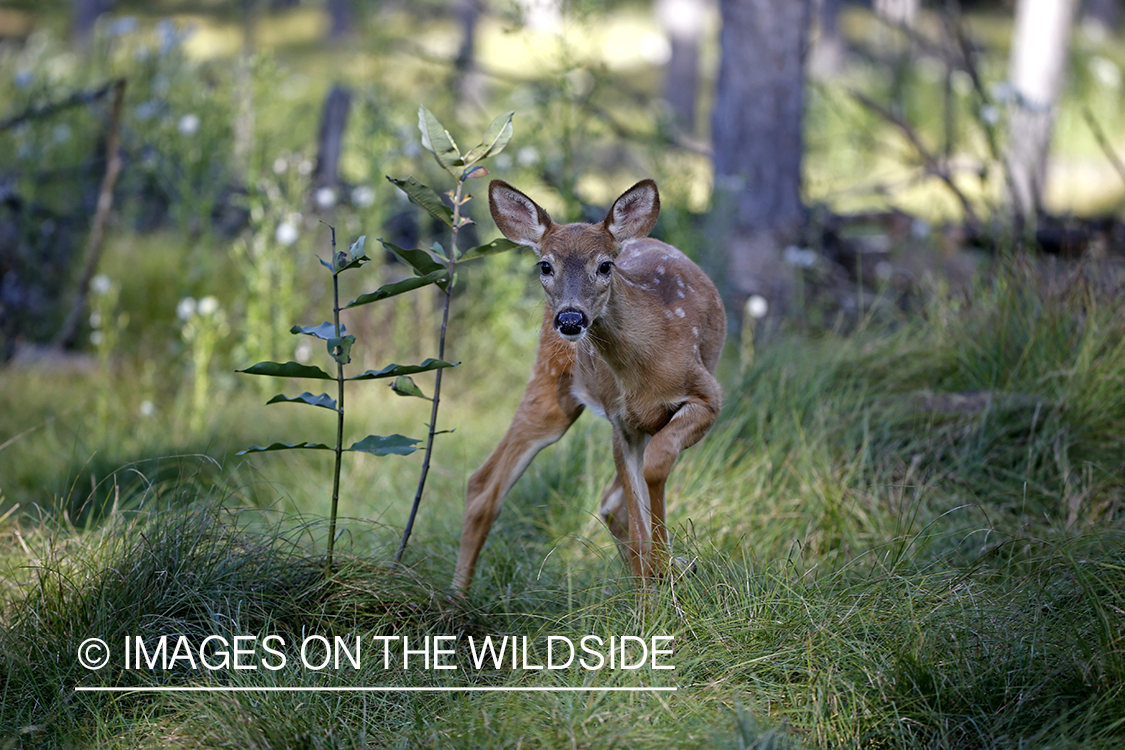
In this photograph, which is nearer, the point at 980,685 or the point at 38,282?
the point at 980,685

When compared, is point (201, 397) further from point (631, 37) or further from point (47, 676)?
point (631, 37)

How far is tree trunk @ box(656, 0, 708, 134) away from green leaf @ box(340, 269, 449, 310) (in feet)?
39.2

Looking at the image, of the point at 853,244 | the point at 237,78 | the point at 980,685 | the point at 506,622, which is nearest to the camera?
the point at 980,685

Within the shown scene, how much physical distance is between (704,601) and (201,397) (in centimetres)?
335

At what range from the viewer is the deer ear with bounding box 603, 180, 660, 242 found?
125 inches

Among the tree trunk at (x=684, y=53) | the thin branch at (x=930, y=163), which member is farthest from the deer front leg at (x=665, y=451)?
the tree trunk at (x=684, y=53)

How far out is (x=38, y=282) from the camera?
22.8 ft

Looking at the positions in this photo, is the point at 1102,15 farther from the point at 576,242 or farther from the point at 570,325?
the point at 570,325

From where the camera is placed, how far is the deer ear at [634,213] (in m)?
3.17

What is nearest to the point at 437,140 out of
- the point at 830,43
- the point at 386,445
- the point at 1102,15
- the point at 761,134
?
the point at 386,445

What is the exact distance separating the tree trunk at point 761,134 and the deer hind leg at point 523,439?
129 inches

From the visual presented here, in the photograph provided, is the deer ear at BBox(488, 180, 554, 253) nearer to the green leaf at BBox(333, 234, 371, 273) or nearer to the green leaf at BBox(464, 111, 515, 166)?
the green leaf at BBox(464, 111, 515, 166)

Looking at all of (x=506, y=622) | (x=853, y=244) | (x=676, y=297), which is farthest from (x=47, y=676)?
(x=853, y=244)

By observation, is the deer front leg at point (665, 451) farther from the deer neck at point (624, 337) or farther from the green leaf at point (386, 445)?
the green leaf at point (386, 445)
